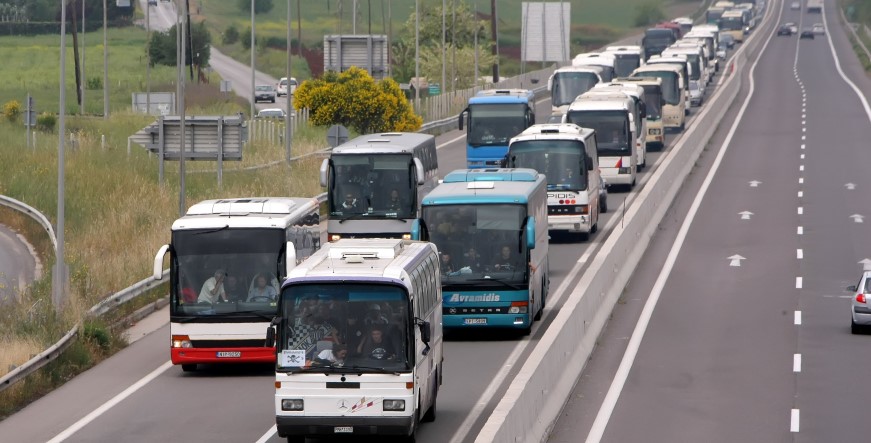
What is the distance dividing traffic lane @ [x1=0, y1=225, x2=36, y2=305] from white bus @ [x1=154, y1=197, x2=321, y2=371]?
9.26m

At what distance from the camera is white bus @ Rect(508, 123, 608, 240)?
37.3 m

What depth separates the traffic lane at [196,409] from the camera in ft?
62.9

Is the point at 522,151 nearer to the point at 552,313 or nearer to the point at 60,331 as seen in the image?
the point at 552,313

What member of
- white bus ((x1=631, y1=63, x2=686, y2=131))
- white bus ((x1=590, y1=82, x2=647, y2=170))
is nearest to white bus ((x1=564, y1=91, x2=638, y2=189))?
white bus ((x1=590, y1=82, x2=647, y2=170))

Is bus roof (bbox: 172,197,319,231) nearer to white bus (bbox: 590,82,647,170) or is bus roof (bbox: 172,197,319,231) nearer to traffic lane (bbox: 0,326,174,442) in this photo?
traffic lane (bbox: 0,326,174,442)

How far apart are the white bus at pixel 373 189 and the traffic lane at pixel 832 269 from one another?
28.4 feet

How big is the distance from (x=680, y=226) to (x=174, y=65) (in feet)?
Answer: 292

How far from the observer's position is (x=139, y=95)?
8256 cm

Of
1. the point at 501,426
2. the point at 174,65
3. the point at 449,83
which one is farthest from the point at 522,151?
the point at 174,65

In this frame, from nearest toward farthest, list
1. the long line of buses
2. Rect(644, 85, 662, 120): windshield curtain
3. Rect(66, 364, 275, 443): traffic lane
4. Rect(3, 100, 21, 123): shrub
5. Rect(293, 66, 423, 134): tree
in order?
1. the long line of buses
2. Rect(66, 364, 275, 443): traffic lane
3. Rect(293, 66, 423, 134): tree
4. Rect(644, 85, 662, 120): windshield curtain
5. Rect(3, 100, 21, 123): shrub

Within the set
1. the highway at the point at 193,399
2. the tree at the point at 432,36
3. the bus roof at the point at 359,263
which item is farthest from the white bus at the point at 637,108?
the tree at the point at 432,36

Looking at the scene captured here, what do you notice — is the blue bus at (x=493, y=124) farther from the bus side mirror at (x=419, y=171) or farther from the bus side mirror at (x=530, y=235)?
the bus side mirror at (x=530, y=235)

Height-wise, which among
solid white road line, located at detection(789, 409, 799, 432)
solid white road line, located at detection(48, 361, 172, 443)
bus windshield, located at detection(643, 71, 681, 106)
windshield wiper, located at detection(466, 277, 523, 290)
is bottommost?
solid white road line, located at detection(789, 409, 799, 432)

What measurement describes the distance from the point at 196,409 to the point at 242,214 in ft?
12.1
